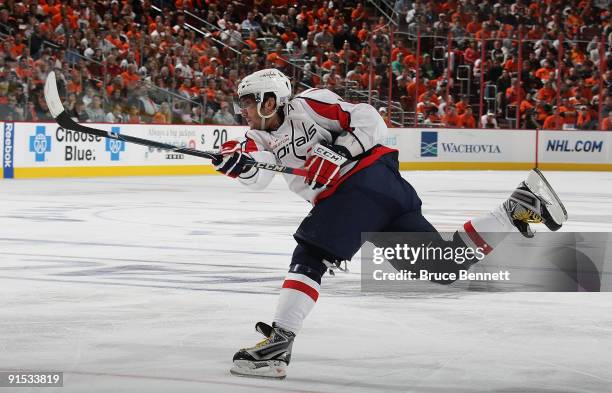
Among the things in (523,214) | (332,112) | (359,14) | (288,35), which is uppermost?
(359,14)

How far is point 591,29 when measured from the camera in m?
24.7

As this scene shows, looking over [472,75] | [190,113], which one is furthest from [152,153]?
[472,75]

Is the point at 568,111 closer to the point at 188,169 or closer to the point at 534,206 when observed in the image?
the point at 188,169

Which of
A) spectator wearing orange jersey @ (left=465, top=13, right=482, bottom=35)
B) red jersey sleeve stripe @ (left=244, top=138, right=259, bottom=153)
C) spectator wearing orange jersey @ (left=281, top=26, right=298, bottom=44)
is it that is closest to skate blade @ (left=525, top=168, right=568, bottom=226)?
red jersey sleeve stripe @ (left=244, top=138, right=259, bottom=153)

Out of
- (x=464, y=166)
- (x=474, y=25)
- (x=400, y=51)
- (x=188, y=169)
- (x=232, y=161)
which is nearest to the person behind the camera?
(x=232, y=161)

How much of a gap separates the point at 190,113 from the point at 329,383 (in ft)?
53.1

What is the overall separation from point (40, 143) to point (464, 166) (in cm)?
964

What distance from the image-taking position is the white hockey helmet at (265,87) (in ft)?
15.0

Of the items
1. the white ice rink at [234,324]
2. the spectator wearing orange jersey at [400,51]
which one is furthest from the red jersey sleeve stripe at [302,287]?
the spectator wearing orange jersey at [400,51]

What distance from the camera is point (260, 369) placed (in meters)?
4.05

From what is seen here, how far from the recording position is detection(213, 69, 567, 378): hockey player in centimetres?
428

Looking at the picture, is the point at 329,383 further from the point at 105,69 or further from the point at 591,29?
the point at 591,29

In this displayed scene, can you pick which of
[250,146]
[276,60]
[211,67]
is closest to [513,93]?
[276,60]

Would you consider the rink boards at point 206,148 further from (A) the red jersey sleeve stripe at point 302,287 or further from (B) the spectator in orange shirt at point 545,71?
(A) the red jersey sleeve stripe at point 302,287
